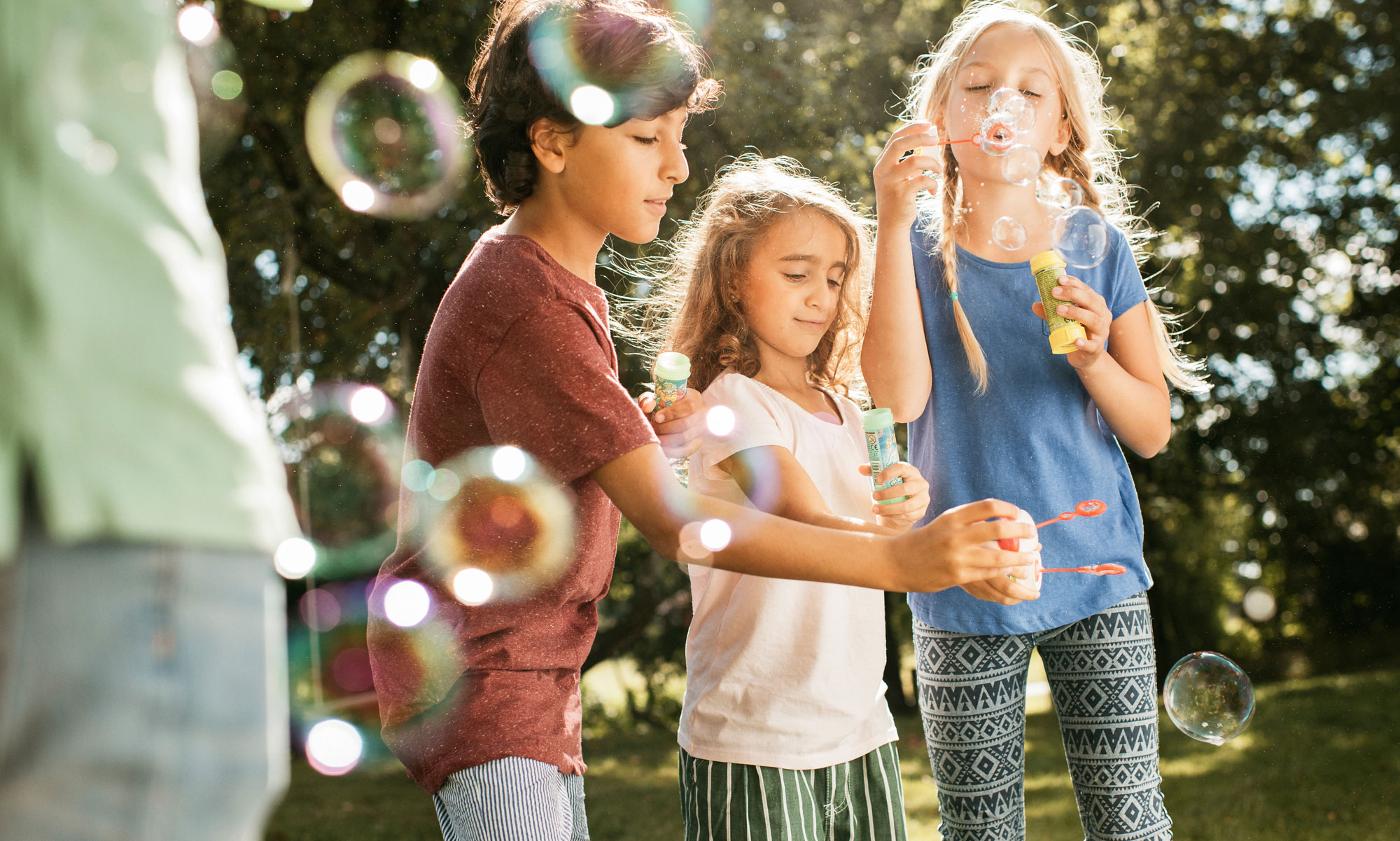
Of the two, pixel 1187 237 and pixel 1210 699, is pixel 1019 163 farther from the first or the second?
pixel 1187 237

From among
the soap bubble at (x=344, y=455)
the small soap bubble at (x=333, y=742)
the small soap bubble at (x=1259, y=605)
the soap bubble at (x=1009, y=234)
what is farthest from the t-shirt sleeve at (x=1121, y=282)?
the small soap bubble at (x=1259, y=605)

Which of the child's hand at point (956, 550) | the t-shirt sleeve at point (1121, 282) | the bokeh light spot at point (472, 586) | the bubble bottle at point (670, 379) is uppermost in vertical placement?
the t-shirt sleeve at point (1121, 282)

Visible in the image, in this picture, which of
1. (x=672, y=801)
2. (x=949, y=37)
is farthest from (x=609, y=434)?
(x=672, y=801)

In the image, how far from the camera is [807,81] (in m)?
6.48

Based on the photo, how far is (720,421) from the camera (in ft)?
7.07

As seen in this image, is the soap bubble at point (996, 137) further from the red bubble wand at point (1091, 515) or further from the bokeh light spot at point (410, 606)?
the bokeh light spot at point (410, 606)

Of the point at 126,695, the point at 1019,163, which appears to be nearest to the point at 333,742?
the point at 1019,163

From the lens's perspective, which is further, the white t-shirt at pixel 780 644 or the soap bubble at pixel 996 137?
the soap bubble at pixel 996 137

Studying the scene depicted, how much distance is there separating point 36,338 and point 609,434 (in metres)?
0.78

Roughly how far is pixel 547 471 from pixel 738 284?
0.99 meters

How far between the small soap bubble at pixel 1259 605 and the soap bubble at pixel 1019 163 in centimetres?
1028

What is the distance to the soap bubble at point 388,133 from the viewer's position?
5.41m

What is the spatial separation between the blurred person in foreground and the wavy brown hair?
0.98 metres

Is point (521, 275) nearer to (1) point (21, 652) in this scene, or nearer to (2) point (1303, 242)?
(1) point (21, 652)
